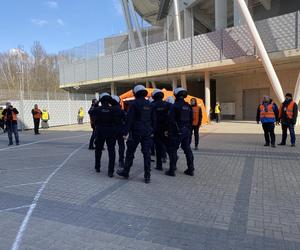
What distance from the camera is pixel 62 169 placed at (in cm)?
731

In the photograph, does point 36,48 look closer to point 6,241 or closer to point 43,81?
point 43,81

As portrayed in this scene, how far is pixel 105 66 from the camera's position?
1214 inches

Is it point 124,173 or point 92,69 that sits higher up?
point 92,69

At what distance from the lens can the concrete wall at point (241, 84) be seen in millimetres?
22406

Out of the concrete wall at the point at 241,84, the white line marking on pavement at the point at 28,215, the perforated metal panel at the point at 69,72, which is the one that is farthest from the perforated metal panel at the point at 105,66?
the white line marking on pavement at the point at 28,215

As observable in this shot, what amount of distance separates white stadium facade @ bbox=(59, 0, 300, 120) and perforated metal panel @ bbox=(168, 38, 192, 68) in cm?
7

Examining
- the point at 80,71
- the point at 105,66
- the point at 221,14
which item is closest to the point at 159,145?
the point at 221,14

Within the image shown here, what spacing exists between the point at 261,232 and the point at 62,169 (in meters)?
5.12

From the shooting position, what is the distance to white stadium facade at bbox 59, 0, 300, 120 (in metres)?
18.0

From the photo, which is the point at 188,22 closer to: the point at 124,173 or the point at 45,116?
the point at 45,116

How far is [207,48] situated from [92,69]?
51.2ft

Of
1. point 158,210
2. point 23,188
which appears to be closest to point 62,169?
point 23,188

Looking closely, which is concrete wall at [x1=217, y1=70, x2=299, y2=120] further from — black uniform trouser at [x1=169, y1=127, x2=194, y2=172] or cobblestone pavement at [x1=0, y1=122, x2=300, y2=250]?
black uniform trouser at [x1=169, y1=127, x2=194, y2=172]

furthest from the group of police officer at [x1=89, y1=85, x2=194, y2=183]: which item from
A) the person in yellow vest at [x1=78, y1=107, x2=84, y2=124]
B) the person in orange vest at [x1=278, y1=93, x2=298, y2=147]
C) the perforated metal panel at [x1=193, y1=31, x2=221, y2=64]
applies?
the person in yellow vest at [x1=78, y1=107, x2=84, y2=124]
